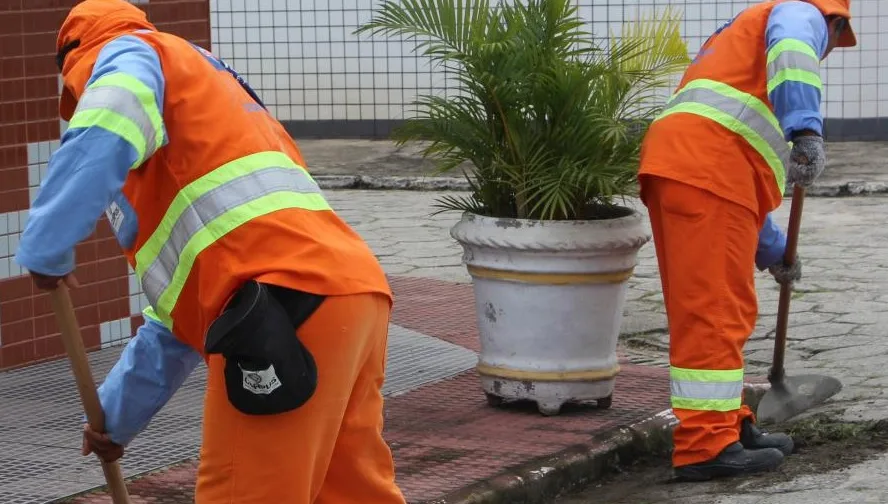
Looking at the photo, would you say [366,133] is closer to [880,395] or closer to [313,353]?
[880,395]

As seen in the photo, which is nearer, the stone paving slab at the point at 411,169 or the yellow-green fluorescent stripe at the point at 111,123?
the yellow-green fluorescent stripe at the point at 111,123

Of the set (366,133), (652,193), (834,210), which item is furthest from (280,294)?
(366,133)

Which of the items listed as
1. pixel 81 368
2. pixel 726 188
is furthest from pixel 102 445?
pixel 726 188

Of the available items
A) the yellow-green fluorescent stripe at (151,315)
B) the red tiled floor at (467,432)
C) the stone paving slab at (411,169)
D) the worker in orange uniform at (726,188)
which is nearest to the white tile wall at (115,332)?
the red tiled floor at (467,432)

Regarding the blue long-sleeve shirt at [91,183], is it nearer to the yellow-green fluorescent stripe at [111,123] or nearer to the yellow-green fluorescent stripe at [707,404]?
the yellow-green fluorescent stripe at [111,123]

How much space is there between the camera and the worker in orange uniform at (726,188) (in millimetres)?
4719

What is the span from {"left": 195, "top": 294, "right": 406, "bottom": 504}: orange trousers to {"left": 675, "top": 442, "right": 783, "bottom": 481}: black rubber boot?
1.90 m

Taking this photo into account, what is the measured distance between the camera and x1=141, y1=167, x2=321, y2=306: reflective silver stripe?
10.2 feet

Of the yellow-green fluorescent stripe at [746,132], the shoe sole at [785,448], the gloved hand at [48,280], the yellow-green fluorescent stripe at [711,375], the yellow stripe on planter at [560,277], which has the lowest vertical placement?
the shoe sole at [785,448]

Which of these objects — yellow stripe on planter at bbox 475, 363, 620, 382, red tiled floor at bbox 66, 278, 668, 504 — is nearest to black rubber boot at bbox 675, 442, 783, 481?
red tiled floor at bbox 66, 278, 668, 504

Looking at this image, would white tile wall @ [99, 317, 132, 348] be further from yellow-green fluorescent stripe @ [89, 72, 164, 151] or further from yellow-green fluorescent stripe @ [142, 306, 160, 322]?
yellow-green fluorescent stripe @ [89, 72, 164, 151]

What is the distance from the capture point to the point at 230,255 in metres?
3.12

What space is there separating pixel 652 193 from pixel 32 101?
2627mm

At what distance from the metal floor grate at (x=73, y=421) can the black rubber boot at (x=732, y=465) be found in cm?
133
